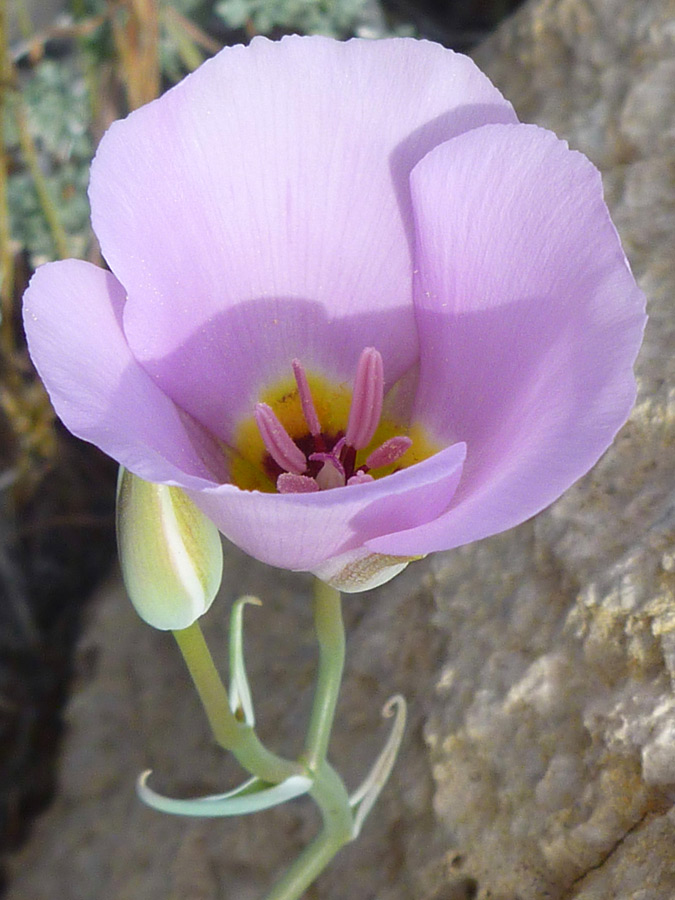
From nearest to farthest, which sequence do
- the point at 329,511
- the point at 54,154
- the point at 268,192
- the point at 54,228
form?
the point at 329,511 → the point at 268,192 → the point at 54,228 → the point at 54,154

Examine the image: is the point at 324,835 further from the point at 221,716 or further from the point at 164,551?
the point at 164,551

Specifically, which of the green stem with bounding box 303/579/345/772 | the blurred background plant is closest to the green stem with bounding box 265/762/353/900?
the green stem with bounding box 303/579/345/772

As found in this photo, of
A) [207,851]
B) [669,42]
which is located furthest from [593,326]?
[207,851]

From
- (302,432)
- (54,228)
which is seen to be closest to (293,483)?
(302,432)

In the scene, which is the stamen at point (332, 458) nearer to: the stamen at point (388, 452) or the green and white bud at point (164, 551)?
the stamen at point (388, 452)

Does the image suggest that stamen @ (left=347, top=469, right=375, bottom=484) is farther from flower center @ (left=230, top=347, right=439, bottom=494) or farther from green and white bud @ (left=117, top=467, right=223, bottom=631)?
green and white bud @ (left=117, top=467, right=223, bottom=631)
